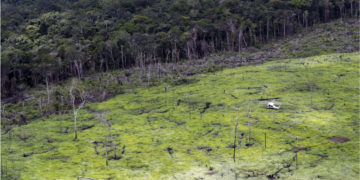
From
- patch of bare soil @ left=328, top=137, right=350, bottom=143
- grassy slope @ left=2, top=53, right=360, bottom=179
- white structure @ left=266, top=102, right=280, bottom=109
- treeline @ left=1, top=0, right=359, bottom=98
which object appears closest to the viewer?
grassy slope @ left=2, top=53, right=360, bottom=179

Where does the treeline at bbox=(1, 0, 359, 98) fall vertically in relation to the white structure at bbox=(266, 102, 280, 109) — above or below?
above

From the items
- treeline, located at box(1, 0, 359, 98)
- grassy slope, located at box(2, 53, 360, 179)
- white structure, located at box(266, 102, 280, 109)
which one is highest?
treeline, located at box(1, 0, 359, 98)

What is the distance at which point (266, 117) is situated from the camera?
116 ft

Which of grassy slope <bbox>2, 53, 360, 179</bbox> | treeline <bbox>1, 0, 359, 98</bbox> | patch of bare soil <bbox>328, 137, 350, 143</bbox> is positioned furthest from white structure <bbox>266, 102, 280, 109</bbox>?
treeline <bbox>1, 0, 359, 98</bbox>

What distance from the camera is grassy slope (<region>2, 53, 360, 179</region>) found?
24578 mm

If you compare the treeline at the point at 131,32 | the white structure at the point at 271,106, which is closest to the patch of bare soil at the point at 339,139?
the white structure at the point at 271,106

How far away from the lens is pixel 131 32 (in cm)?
9281

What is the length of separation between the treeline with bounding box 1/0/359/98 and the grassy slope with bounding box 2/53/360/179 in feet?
84.3

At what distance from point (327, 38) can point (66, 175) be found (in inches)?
2781

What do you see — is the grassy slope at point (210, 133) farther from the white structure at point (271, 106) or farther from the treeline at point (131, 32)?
the treeline at point (131, 32)

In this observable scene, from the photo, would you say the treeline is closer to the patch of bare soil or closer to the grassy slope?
the grassy slope

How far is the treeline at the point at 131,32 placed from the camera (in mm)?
68625

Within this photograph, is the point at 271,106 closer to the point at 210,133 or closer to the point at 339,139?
the point at 210,133

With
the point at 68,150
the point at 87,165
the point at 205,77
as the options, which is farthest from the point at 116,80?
the point at 87,165
